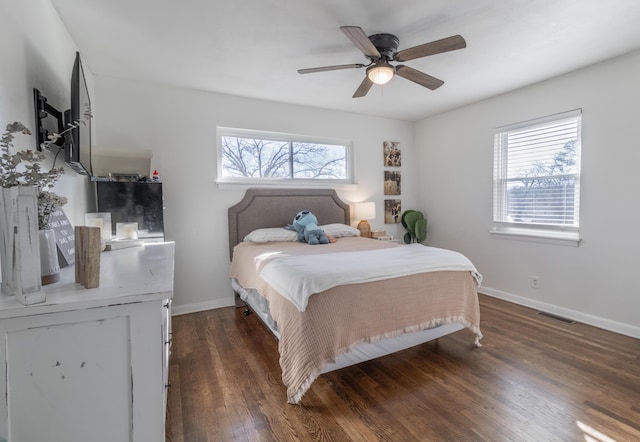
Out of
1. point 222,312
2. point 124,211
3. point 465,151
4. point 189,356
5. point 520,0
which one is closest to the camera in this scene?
point 520,0

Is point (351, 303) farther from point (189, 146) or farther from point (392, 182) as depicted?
point (392, 182)

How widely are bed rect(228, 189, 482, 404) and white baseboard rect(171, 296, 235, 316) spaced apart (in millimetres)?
825

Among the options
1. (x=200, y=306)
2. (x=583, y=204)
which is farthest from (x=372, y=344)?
(x=583, y=204)

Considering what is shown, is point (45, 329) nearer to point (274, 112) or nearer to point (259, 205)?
point (259, 205)

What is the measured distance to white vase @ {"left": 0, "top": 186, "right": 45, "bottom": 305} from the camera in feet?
2.78

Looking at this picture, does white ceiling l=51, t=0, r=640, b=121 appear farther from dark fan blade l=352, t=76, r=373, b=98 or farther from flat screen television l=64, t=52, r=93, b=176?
flat screen television l=64, t=52, r=93, b=176

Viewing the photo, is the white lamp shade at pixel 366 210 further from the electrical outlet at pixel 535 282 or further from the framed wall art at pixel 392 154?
the electrical outlet at pixel 535 282

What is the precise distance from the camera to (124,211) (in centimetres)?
260

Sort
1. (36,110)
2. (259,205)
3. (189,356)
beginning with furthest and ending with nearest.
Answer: (259,205), (189,356), (36,110)

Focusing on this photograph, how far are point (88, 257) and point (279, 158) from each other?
10.2 ft

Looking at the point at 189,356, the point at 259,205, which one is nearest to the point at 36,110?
the point at 189,356

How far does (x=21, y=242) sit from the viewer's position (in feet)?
2.81

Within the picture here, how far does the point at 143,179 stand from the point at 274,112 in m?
1.79

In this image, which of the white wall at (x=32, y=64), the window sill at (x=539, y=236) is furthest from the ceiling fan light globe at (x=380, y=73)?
the window sill at (x=539, y=236)
